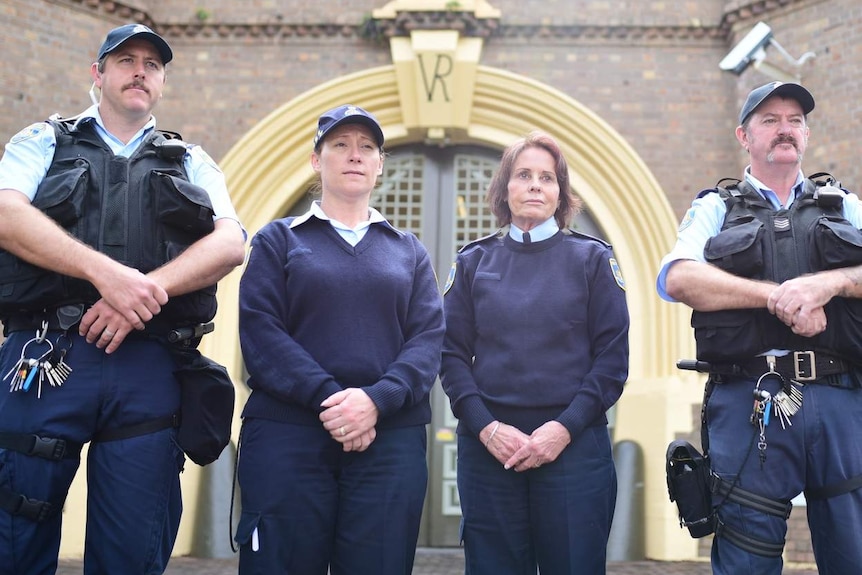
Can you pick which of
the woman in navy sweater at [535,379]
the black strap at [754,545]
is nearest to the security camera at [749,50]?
the woman in navy sweater at [535,379]

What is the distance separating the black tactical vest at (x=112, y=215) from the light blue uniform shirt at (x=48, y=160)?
3 cm

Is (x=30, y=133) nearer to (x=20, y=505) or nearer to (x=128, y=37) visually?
(x=128, y=37)

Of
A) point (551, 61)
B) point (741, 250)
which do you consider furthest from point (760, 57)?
point (741, 250)

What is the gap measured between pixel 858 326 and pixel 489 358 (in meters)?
1.28

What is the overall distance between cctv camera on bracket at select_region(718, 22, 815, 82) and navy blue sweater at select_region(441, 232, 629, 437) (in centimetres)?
406

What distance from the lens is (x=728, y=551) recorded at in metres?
2.90

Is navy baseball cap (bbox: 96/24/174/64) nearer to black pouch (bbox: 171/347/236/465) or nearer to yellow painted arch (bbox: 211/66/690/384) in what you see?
black pouch (bbox: 171/347/236/465)

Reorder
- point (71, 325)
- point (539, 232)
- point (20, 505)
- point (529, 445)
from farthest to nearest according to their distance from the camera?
1. point (539, 232)
2. point (529, 445)
3. point (71, 325)
4. point (20, 505)

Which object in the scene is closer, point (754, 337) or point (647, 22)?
point (754, 337)

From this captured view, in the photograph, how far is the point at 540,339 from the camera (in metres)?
3.19

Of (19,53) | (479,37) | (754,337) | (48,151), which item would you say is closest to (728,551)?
(754,337)

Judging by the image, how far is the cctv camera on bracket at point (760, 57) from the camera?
265 inches

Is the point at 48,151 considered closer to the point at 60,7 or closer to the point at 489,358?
the point at 489,358

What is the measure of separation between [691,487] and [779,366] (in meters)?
0.52
